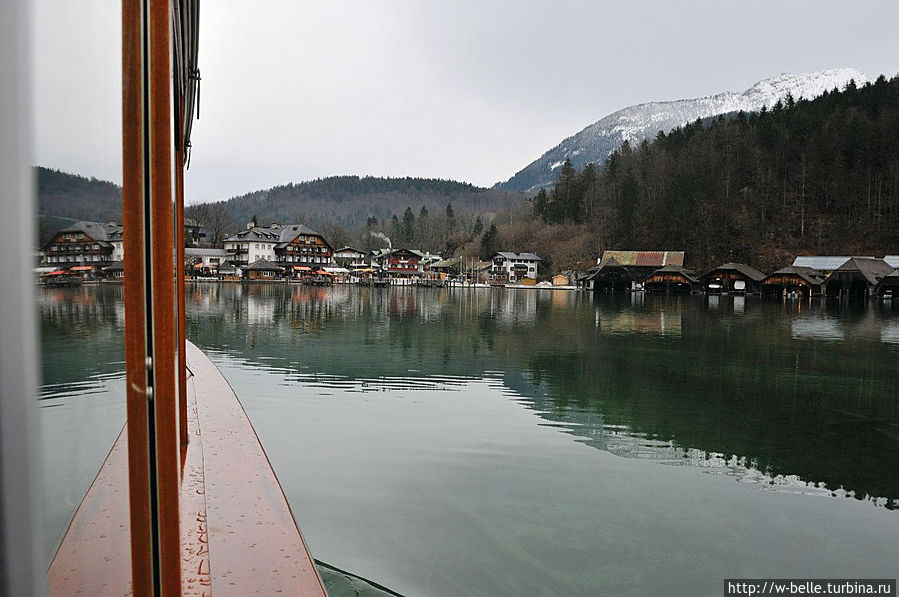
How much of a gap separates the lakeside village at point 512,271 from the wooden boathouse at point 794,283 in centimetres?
7

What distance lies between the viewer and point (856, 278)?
4406cm

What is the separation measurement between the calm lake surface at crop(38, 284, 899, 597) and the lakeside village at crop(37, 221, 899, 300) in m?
39.2

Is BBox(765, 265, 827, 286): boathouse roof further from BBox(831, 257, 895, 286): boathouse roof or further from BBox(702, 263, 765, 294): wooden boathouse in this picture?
BBox(702, 263, 765, 294): wooden boathouse

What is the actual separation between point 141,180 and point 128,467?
330 mm

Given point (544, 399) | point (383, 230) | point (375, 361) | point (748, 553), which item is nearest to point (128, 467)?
point (748, 553)

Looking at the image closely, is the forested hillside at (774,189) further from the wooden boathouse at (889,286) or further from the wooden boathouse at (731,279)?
the wooden boathouse at (889,286)

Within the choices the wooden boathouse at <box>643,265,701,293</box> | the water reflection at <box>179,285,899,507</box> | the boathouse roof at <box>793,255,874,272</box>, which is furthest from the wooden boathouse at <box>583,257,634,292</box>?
the water reflection at <box>179,285,899,507</box>

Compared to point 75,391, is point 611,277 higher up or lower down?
lower down

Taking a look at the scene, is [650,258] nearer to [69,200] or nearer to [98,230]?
[98,230]

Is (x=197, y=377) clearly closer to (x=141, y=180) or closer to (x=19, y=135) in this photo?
(x=141, y=180)

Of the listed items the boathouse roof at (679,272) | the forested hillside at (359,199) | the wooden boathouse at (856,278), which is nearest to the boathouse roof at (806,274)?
the wooden boathouse at (856,278)

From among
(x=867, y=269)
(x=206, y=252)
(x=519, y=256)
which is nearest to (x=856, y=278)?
(x=867, y=269)

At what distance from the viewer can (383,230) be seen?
10119 centimetres

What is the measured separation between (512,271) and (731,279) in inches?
940
